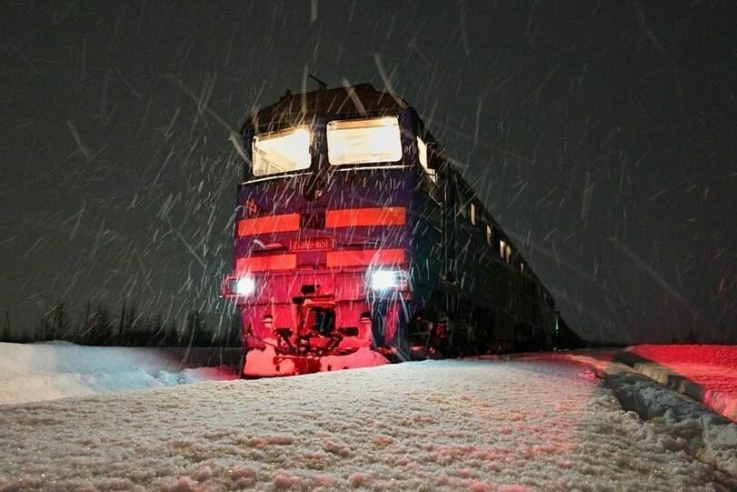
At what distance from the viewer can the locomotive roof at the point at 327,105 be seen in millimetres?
8445

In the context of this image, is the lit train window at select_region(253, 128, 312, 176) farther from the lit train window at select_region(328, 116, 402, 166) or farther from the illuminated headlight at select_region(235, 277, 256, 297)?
the illuminated headlight at select_region(235, 277, 256, 297)

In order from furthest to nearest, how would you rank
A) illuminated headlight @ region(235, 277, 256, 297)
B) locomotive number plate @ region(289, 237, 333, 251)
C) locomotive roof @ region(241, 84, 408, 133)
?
1. illuminated headlight @ region(235, 277, 256, 297)
2. locomotive roof @ region(241, 84, 408, 133)
3. locomotive number plate @ region(289, 237, 333, 251)

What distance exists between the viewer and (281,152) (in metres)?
9.06

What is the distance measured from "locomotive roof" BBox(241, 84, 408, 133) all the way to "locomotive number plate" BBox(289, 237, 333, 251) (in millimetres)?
1797

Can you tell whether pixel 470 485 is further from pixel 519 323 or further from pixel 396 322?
pixel 519 323

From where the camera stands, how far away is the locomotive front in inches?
317

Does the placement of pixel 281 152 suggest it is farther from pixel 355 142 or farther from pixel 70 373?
pixel 70 373

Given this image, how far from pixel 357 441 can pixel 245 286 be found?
20.3 ft

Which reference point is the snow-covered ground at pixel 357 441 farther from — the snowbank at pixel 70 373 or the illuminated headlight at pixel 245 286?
the illuminated headlight at pixel 245 286

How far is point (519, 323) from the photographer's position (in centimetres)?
1725

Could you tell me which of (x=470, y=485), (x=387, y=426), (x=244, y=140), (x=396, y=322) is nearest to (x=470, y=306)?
(x=396, y=322)

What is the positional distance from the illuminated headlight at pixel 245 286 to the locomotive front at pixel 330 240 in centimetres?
1

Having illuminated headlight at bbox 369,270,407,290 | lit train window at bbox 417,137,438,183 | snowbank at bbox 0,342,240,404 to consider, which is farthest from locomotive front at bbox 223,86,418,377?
snowbank at bbox 0,342,240,404

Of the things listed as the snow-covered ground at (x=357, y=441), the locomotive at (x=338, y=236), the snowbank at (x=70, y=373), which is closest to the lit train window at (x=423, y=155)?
the locomotive at (x=338, y=236)
